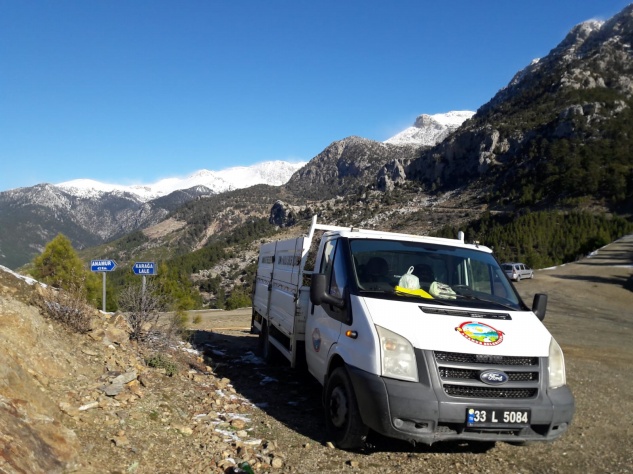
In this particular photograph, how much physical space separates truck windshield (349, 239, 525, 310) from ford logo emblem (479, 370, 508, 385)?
94cm

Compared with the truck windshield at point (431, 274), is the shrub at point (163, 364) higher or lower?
lower

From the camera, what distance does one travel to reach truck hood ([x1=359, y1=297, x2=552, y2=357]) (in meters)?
4.56

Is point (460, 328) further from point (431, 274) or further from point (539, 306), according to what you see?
point (539, 306)

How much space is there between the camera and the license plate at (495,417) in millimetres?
4395

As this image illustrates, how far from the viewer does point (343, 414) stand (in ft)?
16.6

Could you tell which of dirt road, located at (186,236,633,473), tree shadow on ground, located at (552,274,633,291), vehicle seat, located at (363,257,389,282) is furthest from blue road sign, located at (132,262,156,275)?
tree shadow on ground, located at (552,274,633,291)

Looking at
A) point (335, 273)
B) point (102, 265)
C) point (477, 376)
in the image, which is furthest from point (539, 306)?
point (102, 265)

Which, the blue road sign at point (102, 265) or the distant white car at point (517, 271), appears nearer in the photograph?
the blue road sign at point (102, 265)

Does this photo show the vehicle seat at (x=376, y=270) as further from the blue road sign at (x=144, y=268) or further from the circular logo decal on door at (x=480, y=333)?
the blue road sign at (x=144, y=268)

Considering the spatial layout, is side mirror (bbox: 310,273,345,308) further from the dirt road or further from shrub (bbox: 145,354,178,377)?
shrub (bbox: 145,354,178,377)

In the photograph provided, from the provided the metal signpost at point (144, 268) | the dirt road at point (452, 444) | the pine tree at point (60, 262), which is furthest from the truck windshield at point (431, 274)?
the pine tree at point (60, 262)

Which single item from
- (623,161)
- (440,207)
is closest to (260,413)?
(623,161)

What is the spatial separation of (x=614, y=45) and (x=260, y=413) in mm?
163840

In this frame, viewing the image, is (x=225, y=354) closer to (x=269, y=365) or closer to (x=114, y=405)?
(x=269, y=365)
